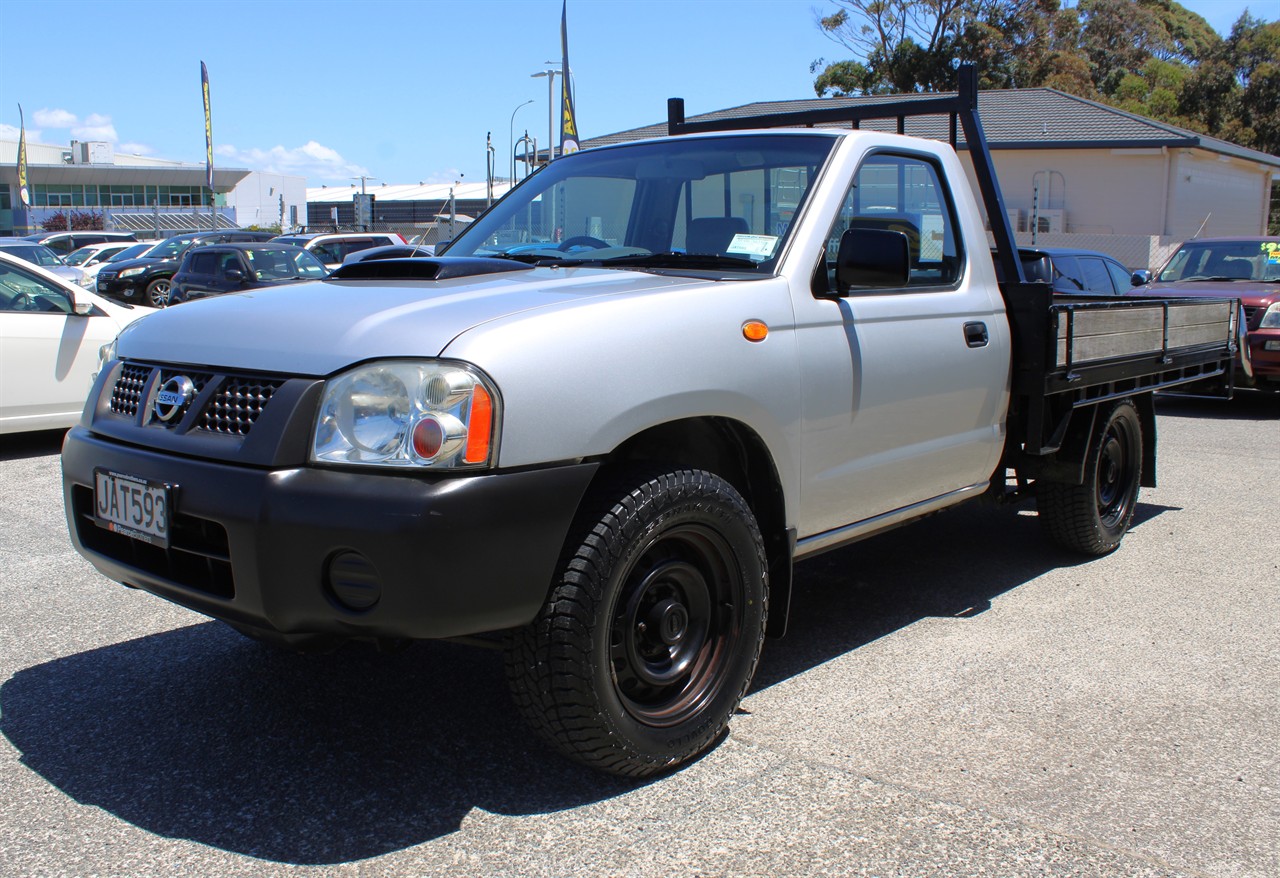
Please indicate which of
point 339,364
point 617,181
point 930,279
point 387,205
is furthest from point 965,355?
point 387,205

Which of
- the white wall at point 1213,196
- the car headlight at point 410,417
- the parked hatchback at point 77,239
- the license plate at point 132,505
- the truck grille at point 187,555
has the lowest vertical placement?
the truck grille at point 187,555

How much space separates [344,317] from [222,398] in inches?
15.1

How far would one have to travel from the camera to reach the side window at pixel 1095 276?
1234cm

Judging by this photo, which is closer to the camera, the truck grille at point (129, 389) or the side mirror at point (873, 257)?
the truck grille at point (129, 389)

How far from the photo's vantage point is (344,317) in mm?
3096

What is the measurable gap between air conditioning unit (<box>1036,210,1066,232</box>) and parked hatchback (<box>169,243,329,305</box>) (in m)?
19.7

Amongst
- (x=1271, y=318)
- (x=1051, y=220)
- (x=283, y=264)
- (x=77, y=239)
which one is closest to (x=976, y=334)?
(x=1271, y=318)

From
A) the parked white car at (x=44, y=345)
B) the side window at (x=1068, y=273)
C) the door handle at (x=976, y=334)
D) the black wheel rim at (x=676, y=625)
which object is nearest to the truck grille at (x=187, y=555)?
the black wheel rim at (x=676, y=625)

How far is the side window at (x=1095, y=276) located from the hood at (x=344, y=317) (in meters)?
9.80

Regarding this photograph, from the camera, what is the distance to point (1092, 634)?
466 centimetres

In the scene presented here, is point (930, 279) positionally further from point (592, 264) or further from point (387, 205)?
point (387, 205)

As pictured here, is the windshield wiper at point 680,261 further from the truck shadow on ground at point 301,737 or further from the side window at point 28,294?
the side window at point 28,294

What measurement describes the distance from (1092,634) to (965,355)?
4.03 feet

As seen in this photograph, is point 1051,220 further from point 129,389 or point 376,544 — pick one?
point 376,544
